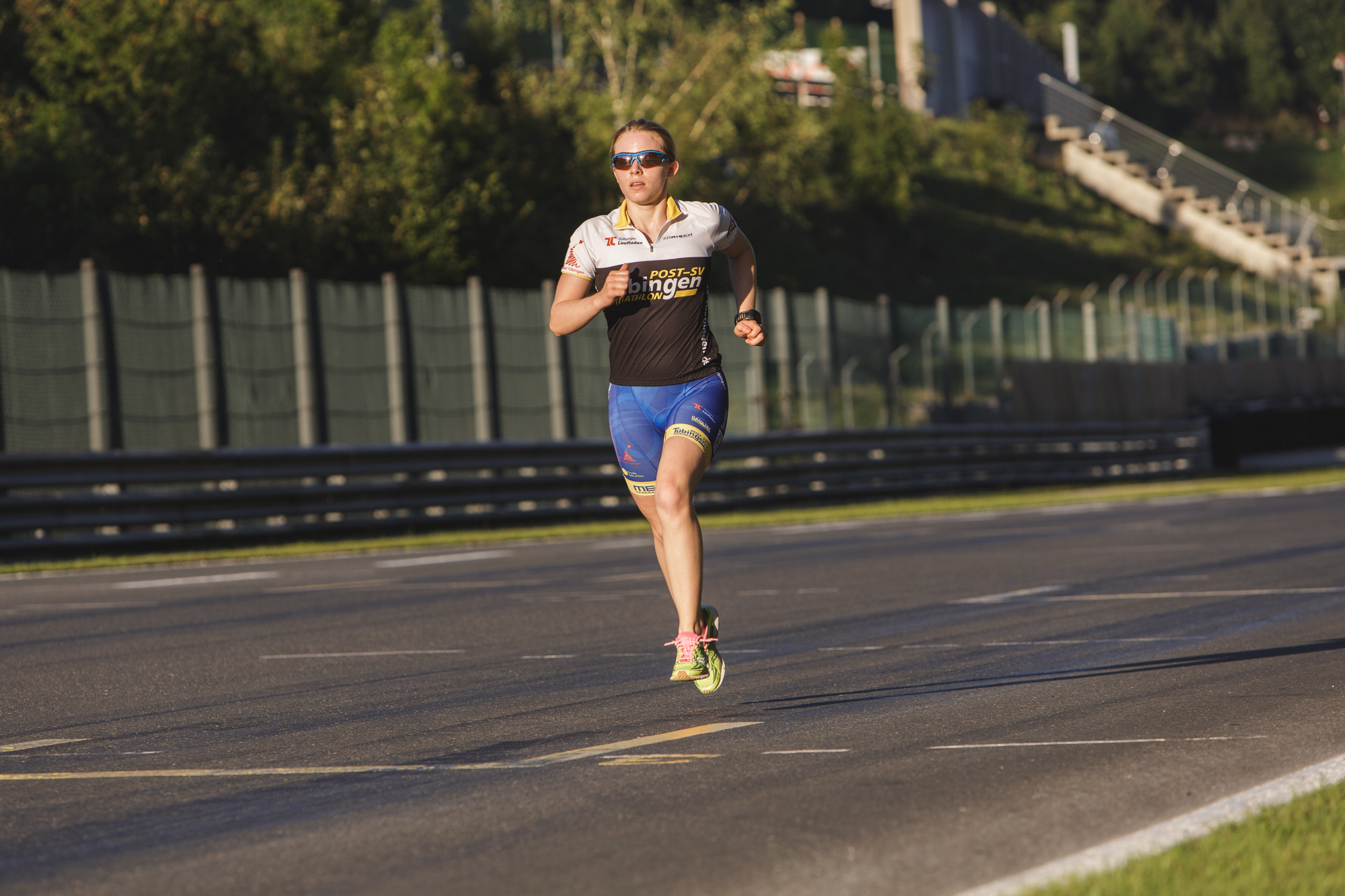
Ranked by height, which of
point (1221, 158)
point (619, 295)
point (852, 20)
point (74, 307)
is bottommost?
point (619, 295)

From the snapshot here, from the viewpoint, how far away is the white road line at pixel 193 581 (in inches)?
512

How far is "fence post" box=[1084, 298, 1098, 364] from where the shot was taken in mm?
33700

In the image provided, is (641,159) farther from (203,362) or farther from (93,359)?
(203,362)

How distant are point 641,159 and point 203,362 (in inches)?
520

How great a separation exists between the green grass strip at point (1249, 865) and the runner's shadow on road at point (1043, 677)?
2.31 m

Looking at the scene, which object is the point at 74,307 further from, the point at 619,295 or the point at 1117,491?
the point at 1117,491

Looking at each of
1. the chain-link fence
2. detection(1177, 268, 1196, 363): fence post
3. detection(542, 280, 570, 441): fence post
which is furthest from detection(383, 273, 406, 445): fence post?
detection(1177, 268, 1196, 363): fence post

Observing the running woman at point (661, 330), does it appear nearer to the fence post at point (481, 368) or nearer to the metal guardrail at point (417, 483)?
the metal guardrail at point (417, 483)

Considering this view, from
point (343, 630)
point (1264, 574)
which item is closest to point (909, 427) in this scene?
point (1264, 574)

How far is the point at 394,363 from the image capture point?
20594mm

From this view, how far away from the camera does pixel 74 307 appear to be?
1755cm

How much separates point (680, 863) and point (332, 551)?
1348 cm

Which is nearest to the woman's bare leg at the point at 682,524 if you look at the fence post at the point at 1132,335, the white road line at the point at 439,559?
the white road line at the point at 439,559

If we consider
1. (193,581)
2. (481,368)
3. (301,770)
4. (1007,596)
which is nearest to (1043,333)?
(481,368)
